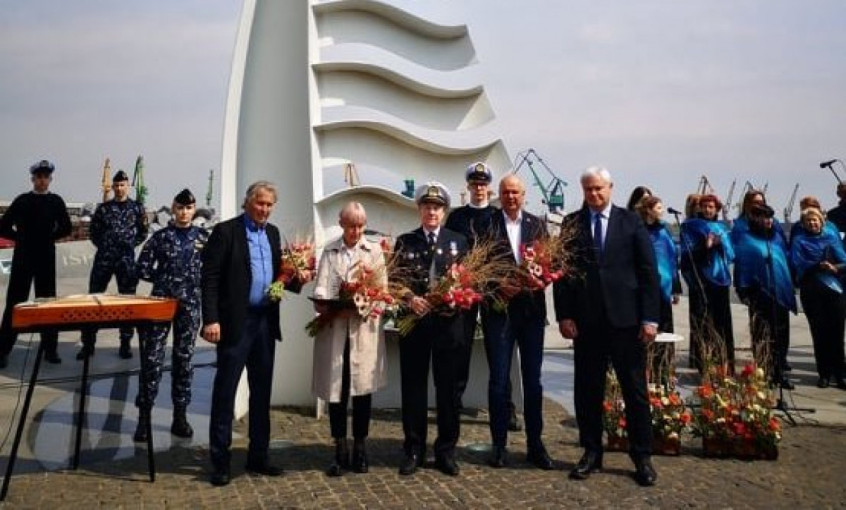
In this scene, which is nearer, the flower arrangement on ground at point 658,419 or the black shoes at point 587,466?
the black shoes at point 587,466

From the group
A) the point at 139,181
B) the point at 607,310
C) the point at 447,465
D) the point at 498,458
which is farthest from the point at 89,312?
the point at 139,181

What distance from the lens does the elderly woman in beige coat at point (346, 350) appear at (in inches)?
192

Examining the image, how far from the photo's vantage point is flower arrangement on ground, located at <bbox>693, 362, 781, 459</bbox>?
206 inches

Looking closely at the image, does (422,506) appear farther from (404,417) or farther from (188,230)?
(188,230)

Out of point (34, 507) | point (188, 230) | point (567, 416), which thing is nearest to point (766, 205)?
point (567, 416)

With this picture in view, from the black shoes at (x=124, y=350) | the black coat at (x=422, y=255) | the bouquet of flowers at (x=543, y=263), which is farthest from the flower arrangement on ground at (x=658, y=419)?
the black shoes at (x=124, y=350)

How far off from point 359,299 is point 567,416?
302 centimetres

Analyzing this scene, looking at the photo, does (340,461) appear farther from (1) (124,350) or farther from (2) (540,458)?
(1) (124,350)

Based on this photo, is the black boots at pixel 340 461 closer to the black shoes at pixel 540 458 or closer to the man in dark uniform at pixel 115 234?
the black shoes at pixel 540 458

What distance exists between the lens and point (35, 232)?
831 cm

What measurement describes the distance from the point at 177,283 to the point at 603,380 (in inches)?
136

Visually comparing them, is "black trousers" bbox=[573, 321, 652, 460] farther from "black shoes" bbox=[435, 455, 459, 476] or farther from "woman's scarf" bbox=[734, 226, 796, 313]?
"woman's scarf" bbox=[734, 226, 796, 313]

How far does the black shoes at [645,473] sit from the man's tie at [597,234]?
1411 mm

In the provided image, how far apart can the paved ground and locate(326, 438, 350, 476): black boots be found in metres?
0.09
